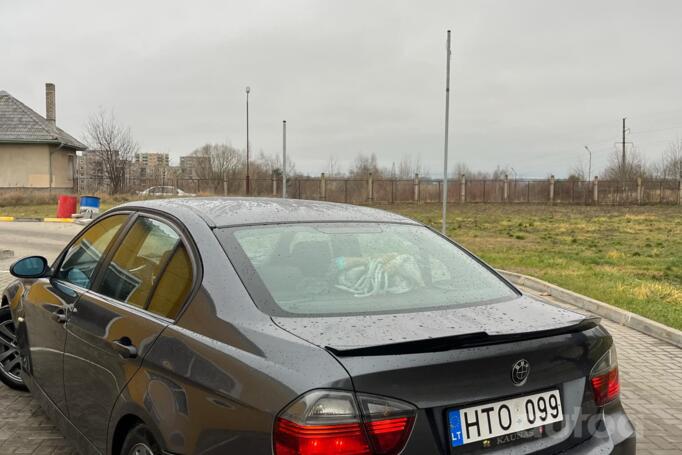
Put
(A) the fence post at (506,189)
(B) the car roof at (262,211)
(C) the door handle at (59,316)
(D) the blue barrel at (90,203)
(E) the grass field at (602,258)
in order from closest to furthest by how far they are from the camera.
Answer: (B) the car roof at (262,211) → (C) the door handle at (59,316) → (E) the grass field at (602,258) → (D) the blue barrel at (90,203) → (A) the fence post at (506,189)

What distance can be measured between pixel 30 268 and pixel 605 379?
3.40 metres

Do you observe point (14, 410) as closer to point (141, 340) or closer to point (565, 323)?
point (141, 340)

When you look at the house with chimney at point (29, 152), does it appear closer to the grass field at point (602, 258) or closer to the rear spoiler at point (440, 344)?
the grass field at point (602, 258)

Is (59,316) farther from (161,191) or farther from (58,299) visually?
(161,191)

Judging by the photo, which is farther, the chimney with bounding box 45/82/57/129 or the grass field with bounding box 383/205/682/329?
the chimney with bounding box 45/82/57/129

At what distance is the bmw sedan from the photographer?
183cm

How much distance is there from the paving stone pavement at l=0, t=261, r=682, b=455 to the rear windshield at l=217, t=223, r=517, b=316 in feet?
5.58

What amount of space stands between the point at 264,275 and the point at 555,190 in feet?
177

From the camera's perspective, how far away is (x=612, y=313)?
305 inches

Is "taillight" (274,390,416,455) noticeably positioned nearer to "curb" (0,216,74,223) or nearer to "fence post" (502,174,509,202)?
"curb" (0,216,74,223)

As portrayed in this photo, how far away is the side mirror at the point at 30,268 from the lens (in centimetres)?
376

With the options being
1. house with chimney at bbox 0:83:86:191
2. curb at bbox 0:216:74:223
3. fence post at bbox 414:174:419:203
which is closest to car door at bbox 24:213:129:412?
curb at bbox 0:216:74:223

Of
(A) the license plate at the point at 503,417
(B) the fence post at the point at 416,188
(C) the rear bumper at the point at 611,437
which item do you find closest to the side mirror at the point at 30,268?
(A) the license plate at the point at 503,417

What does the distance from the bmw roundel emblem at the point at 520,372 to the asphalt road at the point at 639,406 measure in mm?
2369
